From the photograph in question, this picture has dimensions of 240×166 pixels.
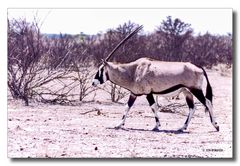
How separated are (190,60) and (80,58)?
48.8 inches

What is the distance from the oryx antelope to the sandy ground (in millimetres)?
76

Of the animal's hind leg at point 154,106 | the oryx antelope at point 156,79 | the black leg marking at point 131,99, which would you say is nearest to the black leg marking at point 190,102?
the oryx antelope at point 156,79

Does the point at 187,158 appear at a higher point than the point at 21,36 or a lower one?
lower

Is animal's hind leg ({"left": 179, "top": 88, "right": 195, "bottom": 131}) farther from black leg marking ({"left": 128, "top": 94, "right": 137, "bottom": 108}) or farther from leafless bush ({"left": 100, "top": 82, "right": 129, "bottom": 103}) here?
leafless bush ({"left": 100, "top": 82, "right": 129, "bottom": 103})

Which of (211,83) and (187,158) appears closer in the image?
(187,158)

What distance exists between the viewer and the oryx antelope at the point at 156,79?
30.3 feet

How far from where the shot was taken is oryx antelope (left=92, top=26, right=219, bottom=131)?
925 cm

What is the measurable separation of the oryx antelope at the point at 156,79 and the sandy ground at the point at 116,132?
0.08m

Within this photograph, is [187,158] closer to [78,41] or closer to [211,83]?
[211,83]

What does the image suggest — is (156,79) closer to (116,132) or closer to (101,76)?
(101,76)

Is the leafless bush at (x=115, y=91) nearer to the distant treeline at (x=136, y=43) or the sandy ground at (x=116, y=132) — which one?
the sandy ground at (x=116, y=132)

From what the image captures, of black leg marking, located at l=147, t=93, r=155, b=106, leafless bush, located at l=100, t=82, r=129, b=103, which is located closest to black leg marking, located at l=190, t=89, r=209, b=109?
black leg marking, located at l=147, t=93, r=155, b=106
